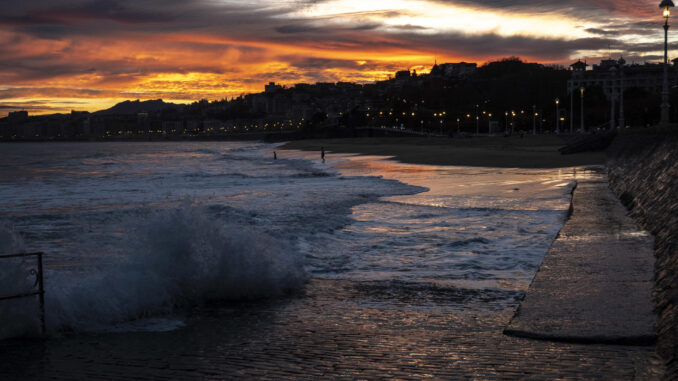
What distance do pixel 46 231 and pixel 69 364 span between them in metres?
10.9

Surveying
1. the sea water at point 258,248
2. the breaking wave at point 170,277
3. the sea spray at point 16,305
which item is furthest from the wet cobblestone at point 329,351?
the sea water at point 258,248

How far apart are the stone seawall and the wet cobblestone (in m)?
0.25

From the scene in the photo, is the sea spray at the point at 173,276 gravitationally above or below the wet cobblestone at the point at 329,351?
above

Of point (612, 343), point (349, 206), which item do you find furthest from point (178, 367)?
point (349, 206)

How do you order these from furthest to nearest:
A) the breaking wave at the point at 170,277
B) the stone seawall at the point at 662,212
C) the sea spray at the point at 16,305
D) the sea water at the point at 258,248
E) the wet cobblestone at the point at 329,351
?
1. the sea water at the point at 258,248
2. the breaking wave at the point at 170,277
3. the sea spray at the point at 16,305
4. the stone seawall at the point at 662,212
5. the wet cobblestone at the point at 329,351

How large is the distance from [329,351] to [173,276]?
2.93 m

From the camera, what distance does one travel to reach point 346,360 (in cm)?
503

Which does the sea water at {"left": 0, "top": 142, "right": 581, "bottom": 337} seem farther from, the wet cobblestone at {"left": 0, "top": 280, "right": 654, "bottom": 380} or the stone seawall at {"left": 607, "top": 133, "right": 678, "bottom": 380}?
the stone seawall at {"left": 607, "top": 133, "right": 678, "bottom": 380}

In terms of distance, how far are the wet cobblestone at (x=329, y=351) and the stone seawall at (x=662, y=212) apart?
0.83 ft

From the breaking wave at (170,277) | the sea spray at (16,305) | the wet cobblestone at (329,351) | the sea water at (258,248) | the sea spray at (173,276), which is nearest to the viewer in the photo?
the wet cobblestone at (329,351)

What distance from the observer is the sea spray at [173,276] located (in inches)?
255

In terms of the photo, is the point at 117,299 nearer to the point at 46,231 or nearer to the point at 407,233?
the point at 407,233

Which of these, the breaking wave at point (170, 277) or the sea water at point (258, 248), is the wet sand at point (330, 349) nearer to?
the breaking wave at point (170, 277)

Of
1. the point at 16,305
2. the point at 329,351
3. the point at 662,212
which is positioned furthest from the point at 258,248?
the point at 662,212
